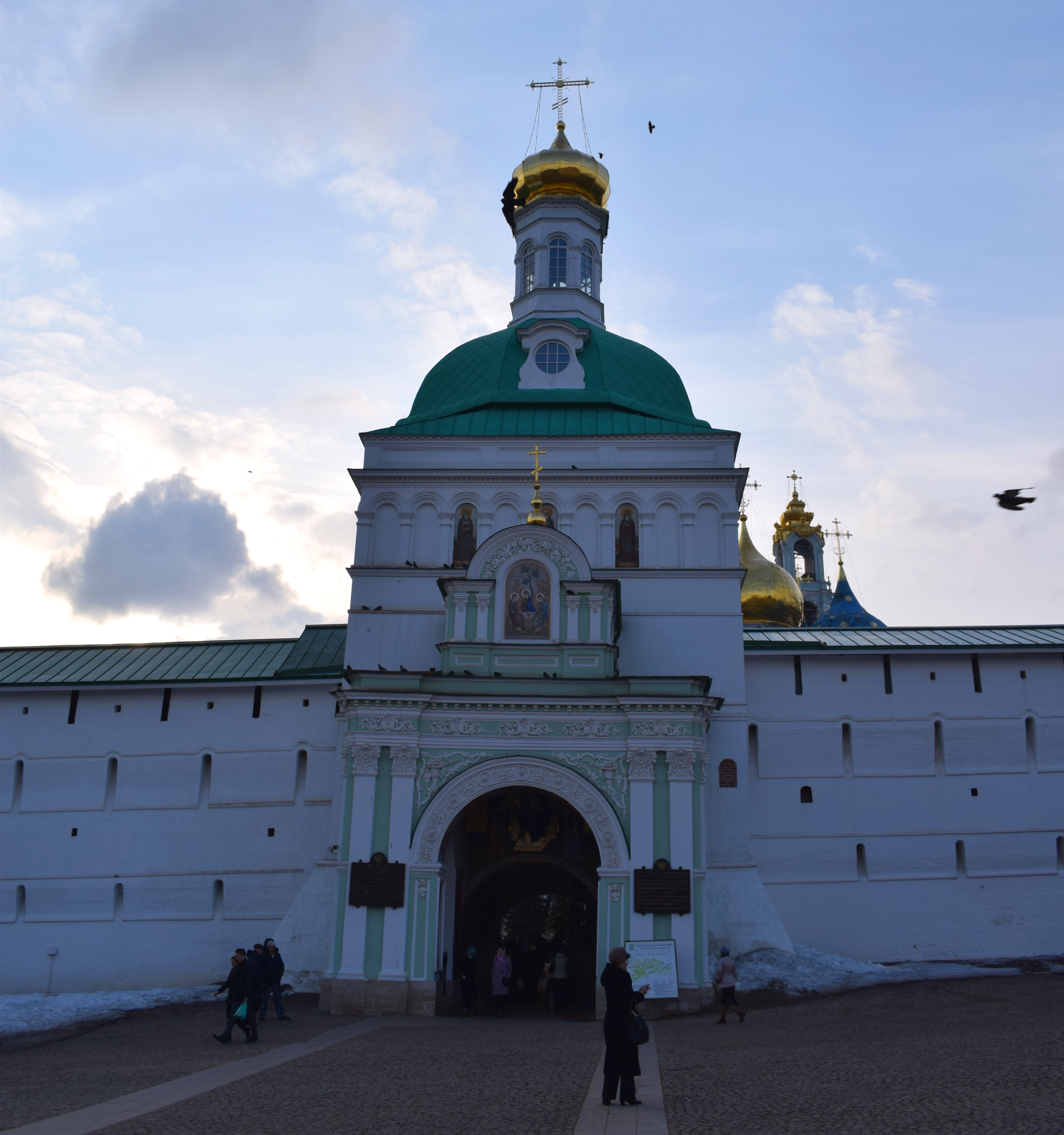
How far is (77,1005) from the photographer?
17953 mm

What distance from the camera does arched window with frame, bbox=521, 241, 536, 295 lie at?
28.8 metres

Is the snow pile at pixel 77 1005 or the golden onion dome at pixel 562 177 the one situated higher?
the golden onion dome at pixel 562 177

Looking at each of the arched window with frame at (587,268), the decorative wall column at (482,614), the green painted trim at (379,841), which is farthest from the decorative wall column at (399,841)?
the arched window with frame at (587,268)

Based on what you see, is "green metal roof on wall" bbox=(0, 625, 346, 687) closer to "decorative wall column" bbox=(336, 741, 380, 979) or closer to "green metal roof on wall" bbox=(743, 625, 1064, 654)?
"decorative wall column" bbox=(336, 741, 380, 979)

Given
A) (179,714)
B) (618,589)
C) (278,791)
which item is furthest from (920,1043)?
(179,714)

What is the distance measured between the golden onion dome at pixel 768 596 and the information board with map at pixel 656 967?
68.9 feet

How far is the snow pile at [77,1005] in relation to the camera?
16.5m

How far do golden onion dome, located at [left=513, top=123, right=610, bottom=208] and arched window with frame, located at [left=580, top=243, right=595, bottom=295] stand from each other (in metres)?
1.42

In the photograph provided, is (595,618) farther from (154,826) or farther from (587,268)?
(587,268)

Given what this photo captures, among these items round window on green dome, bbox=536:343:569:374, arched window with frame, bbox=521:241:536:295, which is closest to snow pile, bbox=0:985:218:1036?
round window on green dome, bbox=536:343:569:374

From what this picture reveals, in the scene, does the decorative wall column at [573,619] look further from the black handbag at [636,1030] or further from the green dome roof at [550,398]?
the black handbag at [636,1030]

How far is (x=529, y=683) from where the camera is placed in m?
18.3

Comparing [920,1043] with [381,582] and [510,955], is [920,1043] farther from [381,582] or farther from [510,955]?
[381,582]

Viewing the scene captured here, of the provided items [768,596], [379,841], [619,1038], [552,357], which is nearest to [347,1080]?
[619,1038]
